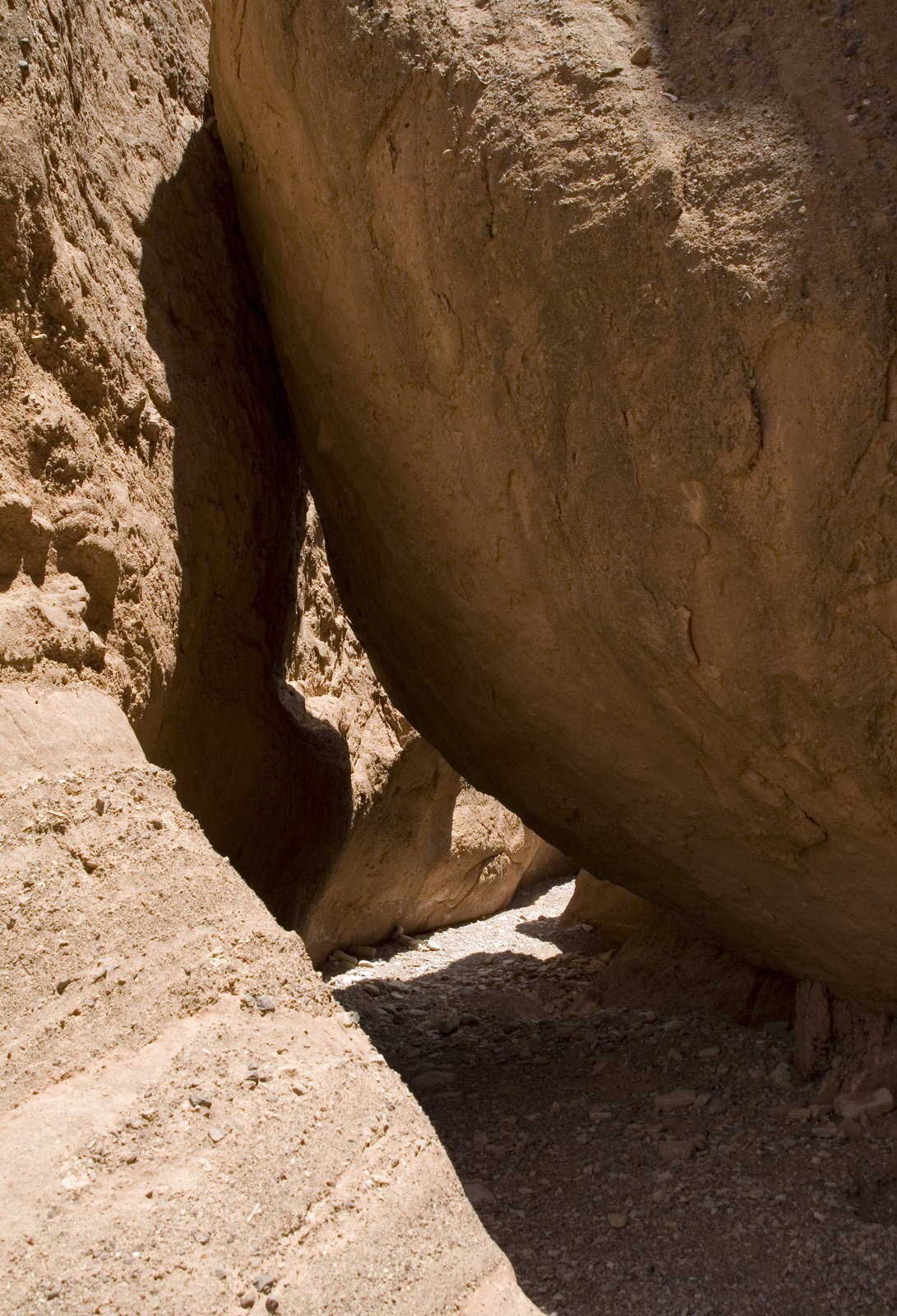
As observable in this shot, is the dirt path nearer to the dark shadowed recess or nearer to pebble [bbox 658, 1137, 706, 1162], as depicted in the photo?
pebble [bbox 658, 1137, 706, 1162]

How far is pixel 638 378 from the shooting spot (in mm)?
2275

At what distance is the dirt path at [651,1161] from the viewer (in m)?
2.22

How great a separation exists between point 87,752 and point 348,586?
1532 mm

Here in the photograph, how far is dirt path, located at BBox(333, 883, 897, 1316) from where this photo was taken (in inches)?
87.4

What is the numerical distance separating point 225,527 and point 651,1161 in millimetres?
1955

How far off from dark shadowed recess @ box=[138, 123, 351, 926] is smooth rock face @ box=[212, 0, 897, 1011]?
217mm

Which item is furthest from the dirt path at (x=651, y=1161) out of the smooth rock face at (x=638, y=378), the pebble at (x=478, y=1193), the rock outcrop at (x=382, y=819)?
the rock outcrop at (x=382, y=819)

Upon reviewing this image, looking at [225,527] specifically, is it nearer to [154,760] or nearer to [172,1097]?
[154,760]

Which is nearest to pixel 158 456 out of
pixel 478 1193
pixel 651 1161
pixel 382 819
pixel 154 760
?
pixel 154 760

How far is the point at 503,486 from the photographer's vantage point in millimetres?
2572

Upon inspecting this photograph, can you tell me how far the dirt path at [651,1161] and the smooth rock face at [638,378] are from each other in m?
0.40

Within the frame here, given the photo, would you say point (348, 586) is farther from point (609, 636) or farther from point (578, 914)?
point (578, 914)

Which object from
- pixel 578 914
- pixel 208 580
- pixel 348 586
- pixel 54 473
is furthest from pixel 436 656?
pixel 578 914

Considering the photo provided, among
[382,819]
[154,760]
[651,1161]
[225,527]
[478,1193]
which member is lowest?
[478,1193]
